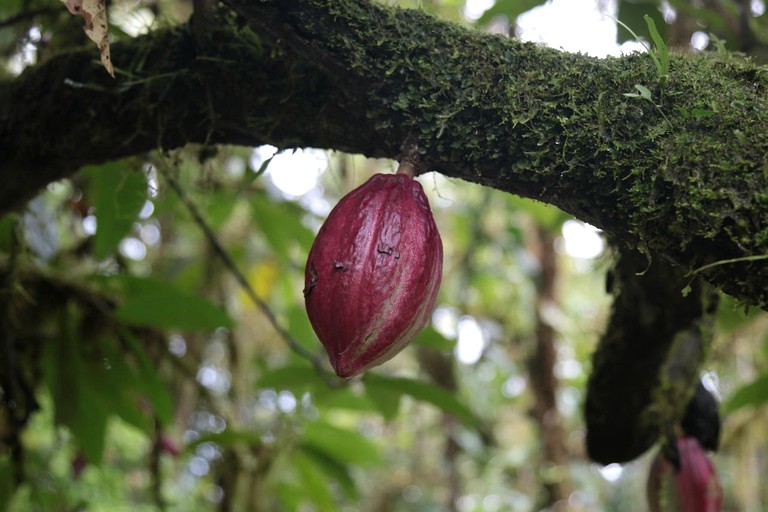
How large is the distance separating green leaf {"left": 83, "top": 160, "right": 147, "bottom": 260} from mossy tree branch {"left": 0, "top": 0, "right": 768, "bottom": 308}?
302 millimetres

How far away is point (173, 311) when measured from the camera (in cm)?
140

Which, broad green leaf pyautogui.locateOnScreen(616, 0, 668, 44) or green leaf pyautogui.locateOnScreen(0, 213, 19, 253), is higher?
broad green leaf pyautogui.locateOnScreen(616, 0, 668, 44)

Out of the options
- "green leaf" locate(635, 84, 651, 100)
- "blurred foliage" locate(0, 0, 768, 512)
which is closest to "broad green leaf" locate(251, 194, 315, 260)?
"blurred foliage" locate(0, 0, 768, 512)

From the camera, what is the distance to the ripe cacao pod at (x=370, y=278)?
71cm

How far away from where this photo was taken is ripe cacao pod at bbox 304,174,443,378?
71 cm

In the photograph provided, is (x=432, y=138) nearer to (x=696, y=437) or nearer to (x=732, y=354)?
(x=696, y=437)

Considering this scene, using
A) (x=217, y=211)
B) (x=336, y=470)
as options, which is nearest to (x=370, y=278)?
(x=336, y=470)

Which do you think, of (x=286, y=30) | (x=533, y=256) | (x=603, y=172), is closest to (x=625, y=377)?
(x=603, y=172)

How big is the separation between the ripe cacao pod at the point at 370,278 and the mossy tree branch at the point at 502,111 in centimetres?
12

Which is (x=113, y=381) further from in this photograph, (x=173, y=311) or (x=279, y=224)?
(x=279, y=224)

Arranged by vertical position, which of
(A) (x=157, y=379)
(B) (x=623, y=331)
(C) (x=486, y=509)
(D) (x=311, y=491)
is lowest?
(C) (x=486, y=509)

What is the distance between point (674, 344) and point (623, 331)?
8cm

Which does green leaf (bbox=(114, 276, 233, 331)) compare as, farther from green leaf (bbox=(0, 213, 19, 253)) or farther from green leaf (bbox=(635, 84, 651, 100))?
green leaf (bbox=(635, 84, 651, 100))

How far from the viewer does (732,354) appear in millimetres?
2557
